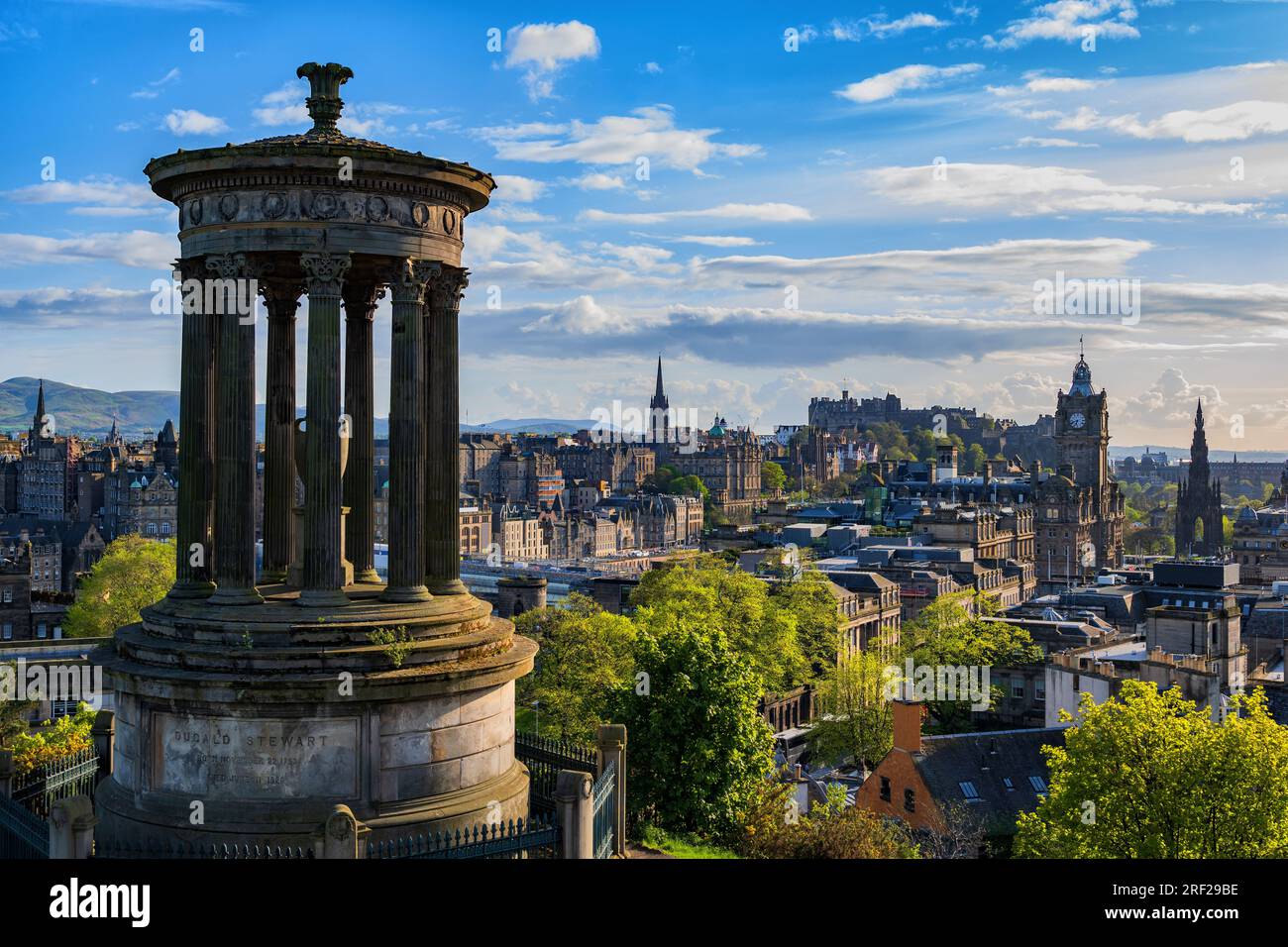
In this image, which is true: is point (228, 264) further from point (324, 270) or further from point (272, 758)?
point (272, 758)

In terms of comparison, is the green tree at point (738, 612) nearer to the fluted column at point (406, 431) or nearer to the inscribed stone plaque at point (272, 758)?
the fluted column at point (406, 431)

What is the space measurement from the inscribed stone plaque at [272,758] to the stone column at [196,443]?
2.73 m

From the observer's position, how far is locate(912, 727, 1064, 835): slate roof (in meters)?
49.7

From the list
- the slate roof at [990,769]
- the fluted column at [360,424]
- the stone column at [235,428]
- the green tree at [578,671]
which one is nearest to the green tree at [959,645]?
Result: the slate roof at [990,769]

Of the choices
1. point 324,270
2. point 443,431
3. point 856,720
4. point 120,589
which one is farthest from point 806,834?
point 120,589

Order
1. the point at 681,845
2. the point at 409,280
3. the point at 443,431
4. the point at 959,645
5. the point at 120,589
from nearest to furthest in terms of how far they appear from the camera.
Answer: the point at 409,280 → the point at 443,431 → the point at 681,845 → the point at 120,589 → the point at 959,645

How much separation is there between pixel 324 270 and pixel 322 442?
258cm

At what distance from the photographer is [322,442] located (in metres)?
19.2

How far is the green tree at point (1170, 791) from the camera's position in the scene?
32.2 metres

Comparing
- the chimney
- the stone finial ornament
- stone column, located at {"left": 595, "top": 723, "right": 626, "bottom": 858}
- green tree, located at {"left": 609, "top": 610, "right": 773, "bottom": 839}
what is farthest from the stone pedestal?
the chimney

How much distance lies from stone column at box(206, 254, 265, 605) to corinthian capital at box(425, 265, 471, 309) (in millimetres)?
2877

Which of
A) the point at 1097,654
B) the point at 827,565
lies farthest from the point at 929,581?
the point at 1097,654

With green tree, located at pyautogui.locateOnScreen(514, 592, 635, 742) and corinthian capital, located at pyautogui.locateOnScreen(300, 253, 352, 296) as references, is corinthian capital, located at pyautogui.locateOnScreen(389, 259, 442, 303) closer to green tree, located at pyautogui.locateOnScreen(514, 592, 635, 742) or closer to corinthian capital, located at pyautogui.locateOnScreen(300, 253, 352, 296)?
corinthian capital, located at pyautogui.locateOnScreen(300, 253, 352, 296)
